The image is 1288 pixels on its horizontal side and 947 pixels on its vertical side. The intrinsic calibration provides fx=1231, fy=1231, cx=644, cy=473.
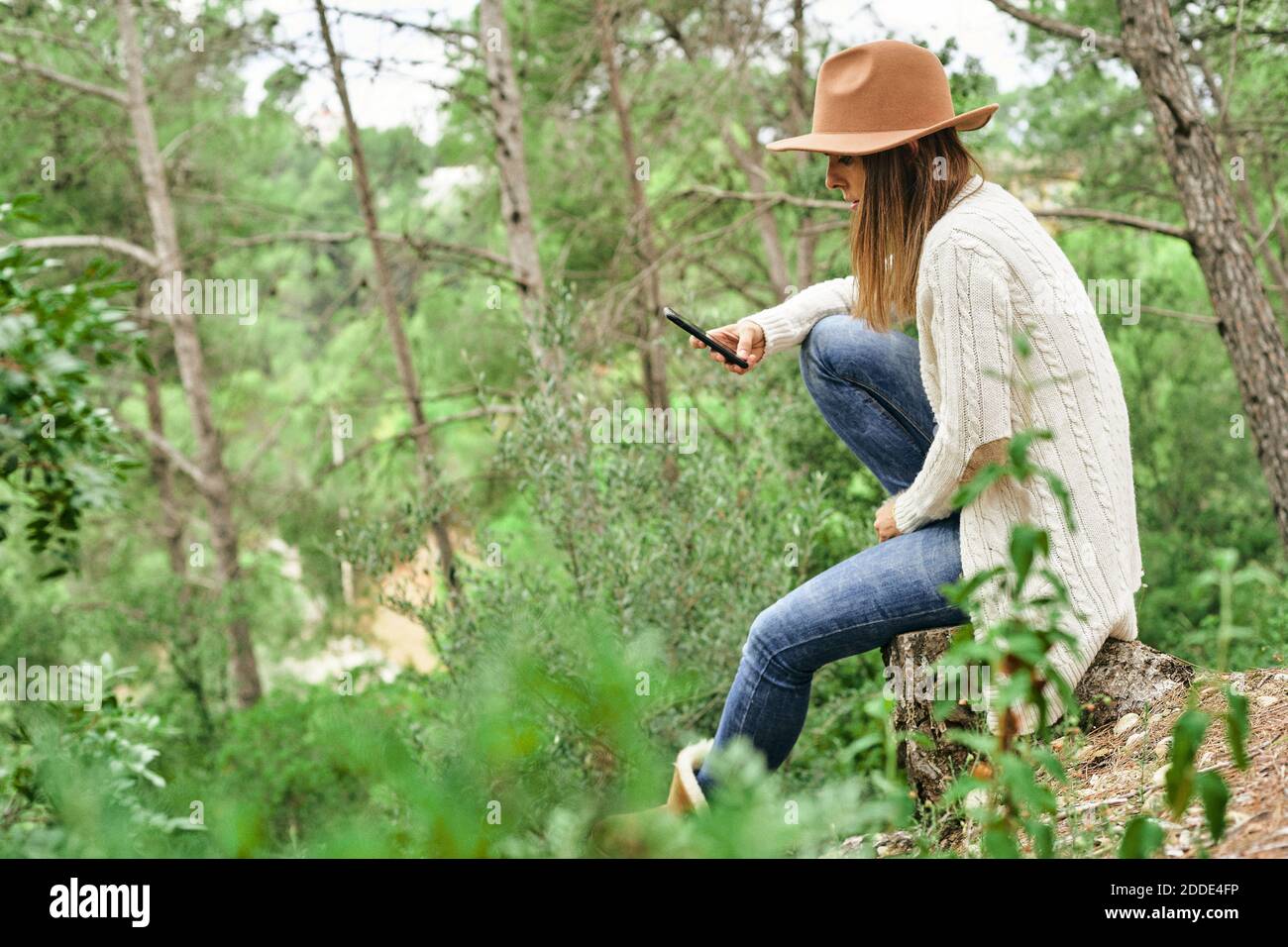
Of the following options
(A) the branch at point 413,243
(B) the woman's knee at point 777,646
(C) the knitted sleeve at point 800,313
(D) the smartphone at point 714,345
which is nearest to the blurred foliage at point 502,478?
(A) the branch at point 413,243

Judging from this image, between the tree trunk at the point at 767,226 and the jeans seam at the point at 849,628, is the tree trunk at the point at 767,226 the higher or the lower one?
the higher one

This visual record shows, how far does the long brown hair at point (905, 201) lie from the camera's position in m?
2.65

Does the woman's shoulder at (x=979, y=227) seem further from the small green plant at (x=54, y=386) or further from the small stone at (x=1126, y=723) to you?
the small green plant at (x=54, y=386)

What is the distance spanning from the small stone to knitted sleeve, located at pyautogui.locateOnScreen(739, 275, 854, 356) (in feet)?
3.67

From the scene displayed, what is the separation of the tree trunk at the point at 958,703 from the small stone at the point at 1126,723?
0.02 meters

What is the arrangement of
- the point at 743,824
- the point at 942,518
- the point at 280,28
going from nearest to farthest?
the point at 743,824 → the point at 942,518 → the point at 280,28

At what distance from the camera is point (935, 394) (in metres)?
2.64

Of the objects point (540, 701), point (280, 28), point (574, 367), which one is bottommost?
point (540, 701)

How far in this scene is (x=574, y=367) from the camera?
4.84 m

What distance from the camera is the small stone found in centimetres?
263
